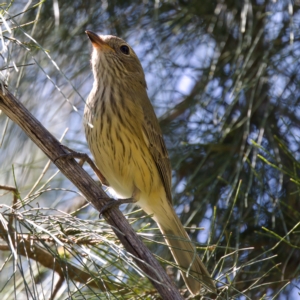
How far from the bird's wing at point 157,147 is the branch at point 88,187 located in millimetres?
1196

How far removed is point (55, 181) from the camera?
4.48m

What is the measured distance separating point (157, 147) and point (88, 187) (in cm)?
133

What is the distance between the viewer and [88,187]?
8.36 feet

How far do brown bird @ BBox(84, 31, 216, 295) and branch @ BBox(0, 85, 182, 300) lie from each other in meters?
0.93

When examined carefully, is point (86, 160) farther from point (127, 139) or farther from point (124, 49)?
point (124, 49)

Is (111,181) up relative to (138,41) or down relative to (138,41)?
down

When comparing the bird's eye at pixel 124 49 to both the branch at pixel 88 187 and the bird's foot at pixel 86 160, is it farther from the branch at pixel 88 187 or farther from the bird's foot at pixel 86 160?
the branch at pixel 88 187

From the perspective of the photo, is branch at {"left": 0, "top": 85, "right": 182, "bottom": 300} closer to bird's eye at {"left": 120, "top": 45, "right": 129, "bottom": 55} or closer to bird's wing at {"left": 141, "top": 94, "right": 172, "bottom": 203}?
bird's wing at {"left": 141, "top": 94, "right": 172, "bottom": 203}

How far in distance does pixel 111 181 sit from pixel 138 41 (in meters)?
1.11

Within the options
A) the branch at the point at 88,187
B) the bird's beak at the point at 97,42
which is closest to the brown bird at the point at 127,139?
the bird's beak at the point at 97,42

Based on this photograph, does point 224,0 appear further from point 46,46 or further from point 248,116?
point 46,46

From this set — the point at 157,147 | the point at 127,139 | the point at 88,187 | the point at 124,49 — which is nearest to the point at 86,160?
the point at 127,139

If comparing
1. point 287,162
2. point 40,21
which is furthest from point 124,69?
point 287,162

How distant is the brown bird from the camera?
3.55 metres
